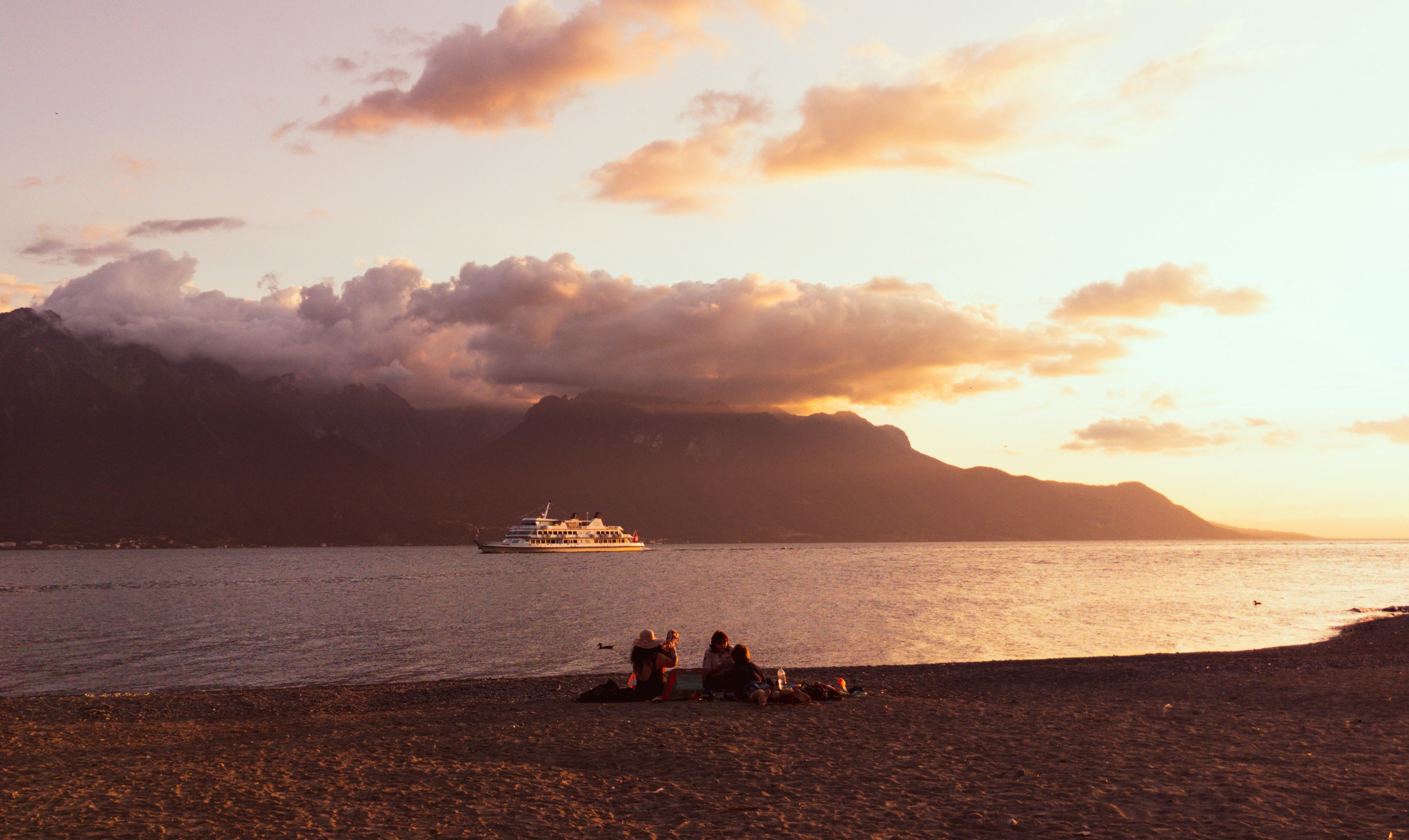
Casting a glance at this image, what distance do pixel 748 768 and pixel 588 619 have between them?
49.1m

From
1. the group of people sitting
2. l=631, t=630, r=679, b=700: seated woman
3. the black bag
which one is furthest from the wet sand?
the group of people sitting

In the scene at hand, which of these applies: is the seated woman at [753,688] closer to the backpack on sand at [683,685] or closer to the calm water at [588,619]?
the backpack on sand at [683,685]

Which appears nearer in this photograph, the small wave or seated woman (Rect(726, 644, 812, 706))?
seated woman (Rect(726, 644, 812, 706))

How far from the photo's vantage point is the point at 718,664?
22.2 meters

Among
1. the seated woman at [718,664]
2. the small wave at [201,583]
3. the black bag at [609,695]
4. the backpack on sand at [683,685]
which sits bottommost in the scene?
the small wave at [201,583]

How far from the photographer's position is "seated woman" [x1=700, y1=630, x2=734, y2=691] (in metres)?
22.0

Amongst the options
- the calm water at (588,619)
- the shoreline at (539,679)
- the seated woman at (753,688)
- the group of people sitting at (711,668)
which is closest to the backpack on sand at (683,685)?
the group of people sitting at (711,668)

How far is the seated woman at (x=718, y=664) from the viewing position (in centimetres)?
2205

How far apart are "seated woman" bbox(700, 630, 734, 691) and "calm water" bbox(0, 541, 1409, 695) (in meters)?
15.6

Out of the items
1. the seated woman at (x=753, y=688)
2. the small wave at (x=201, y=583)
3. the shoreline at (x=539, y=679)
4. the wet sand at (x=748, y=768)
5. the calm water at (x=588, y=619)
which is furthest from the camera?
the small wave at (x=201, y=583)

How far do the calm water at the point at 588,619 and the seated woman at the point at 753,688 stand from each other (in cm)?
1619

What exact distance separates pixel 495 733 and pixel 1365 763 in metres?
13.8

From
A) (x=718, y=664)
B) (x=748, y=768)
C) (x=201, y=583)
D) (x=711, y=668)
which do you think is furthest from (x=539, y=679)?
(x=201, y=583)

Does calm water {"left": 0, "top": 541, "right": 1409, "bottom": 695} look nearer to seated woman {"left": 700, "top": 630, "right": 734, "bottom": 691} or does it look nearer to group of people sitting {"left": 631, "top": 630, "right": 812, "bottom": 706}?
group of people sitting {"left": 631, "top": 630, "right": 812, "bottom": 706}
